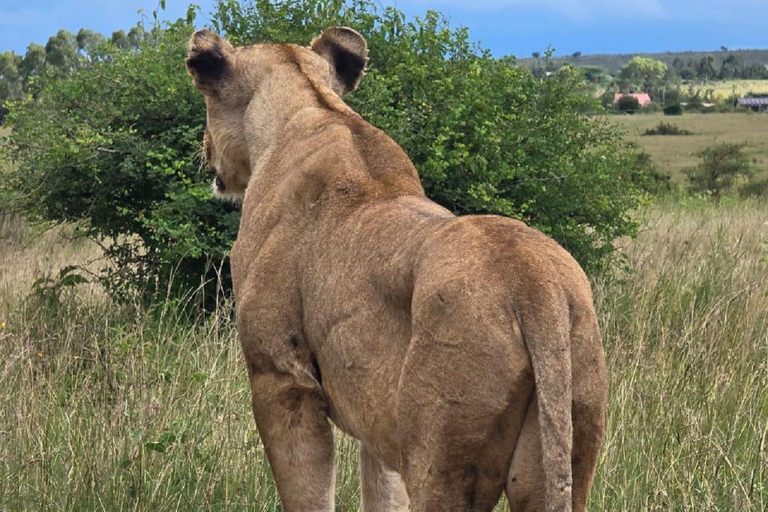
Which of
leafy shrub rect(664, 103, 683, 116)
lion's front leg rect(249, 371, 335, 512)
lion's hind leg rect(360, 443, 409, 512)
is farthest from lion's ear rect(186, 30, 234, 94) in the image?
leafy shrub rect(664, 103, 683, 116)

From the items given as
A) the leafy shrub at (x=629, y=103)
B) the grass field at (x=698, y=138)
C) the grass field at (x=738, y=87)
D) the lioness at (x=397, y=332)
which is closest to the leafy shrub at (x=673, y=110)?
the grass field at (x=698, y=138)

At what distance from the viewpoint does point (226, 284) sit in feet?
27.1

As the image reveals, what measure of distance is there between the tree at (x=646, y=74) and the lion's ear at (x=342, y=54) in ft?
322

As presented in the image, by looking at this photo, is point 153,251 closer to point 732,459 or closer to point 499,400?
point 732,459

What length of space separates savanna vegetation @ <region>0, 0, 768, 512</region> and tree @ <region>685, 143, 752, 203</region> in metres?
14.4

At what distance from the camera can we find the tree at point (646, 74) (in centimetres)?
10572

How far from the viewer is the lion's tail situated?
8.87 ft

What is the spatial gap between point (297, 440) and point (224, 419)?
65.4 inches

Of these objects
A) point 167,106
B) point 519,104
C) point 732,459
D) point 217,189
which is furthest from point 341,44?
point 519,104

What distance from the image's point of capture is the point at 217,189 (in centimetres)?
513

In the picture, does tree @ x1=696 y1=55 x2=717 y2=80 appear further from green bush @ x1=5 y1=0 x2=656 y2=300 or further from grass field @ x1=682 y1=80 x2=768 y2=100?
green bush @ x1=5 y1=0 x2=656 y2=300

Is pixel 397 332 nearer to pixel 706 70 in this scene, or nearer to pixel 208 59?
pixel 208 59

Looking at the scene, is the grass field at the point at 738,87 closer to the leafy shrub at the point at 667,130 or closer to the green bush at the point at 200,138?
the leafy shrub at the point at 667,130

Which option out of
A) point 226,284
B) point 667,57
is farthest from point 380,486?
point 667,57
